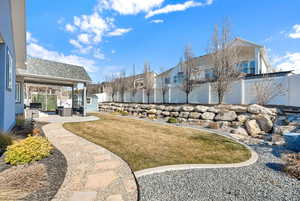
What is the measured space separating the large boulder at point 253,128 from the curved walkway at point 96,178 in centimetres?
675

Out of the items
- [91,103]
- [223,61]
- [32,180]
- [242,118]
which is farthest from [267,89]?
[91,103]

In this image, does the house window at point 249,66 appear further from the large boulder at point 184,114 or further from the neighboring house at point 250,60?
the large boulder at point 184,114

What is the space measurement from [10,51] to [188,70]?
11.0 meters

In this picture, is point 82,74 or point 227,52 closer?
point 227,52

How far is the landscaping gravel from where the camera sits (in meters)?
2.32

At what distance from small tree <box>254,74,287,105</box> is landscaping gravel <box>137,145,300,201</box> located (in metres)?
7.13

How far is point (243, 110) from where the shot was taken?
8.36 meters

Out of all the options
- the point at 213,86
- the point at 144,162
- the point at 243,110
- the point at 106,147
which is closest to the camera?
the point at 144,162

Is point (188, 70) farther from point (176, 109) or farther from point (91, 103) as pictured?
point (91, 103)

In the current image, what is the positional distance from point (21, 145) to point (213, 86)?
10.8 m

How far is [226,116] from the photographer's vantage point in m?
8.54

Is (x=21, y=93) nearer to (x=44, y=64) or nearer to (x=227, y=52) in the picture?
(x=44, y=64)

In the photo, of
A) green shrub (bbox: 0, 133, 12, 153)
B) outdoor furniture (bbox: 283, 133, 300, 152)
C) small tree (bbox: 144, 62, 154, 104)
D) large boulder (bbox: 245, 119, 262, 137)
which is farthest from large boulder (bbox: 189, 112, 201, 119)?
green shrub (bbox: 0, 133, 12, 153)

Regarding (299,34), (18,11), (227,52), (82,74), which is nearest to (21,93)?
(82,74)
